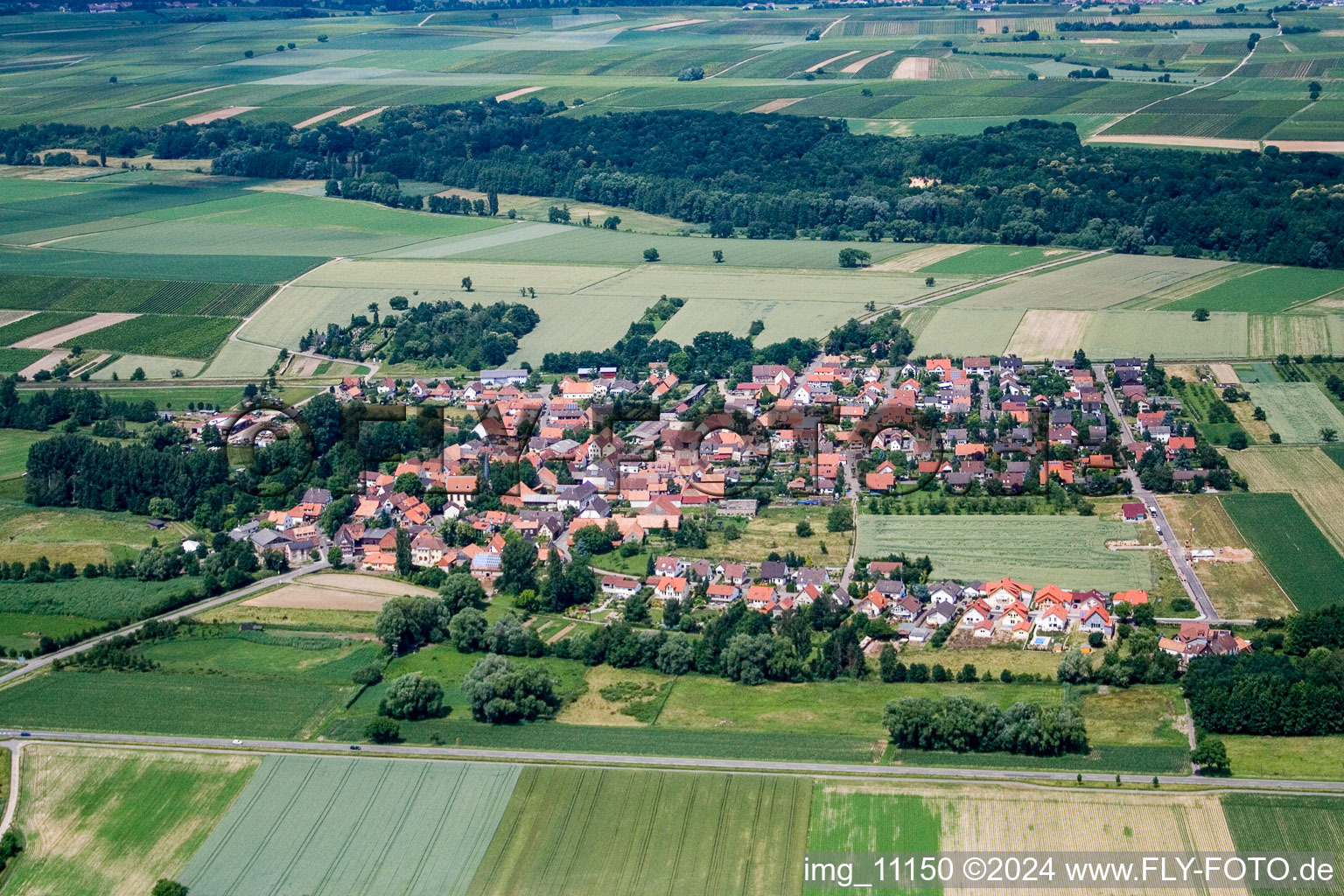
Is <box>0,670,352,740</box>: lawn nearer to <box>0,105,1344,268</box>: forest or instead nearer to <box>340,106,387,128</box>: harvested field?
<box>0,105,1344,268</box>: forest

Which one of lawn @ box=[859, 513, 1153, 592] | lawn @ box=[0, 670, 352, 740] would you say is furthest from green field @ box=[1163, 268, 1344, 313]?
lawn @ box=[0, 670, 352, 740]

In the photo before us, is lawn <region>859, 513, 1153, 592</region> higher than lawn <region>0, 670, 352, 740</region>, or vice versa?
lawn <region>0, 670, 352, 740</region>

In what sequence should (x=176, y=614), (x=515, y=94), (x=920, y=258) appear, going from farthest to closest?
(x=515, y=94)
(x=920, y=258)
(x=176, y=614)

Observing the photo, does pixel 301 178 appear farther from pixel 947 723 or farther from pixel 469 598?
pixel 947 723

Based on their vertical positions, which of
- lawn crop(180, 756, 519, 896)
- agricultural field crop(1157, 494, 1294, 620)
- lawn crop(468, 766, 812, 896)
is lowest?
agricultural field crop(1157, 494, 1294, 620)

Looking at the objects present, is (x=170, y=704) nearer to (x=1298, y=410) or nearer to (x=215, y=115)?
(x=1298, y=410)

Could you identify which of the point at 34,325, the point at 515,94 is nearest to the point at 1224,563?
the point at 34,325
